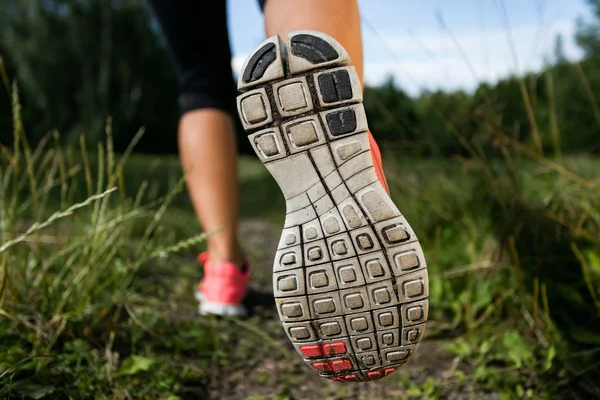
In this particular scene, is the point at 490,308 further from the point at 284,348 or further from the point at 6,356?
the point at 6,356

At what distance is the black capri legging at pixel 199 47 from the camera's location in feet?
4.85

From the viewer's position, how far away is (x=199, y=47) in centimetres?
153

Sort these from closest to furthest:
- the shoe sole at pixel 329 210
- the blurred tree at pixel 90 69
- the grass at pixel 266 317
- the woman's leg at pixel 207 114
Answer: the shoe sole at pixel 329 210
the grass at pixel 266 317
the woman's leg at pixel 207 114
the blurred tree at pixel 90 69

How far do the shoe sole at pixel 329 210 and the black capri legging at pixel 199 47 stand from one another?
2.21 feet

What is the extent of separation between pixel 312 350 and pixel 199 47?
37.2 inches

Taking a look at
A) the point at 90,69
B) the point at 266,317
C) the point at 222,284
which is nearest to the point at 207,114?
the point at 222,284

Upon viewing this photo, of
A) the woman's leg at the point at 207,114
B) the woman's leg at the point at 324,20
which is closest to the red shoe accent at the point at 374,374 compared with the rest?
the woman's leg at the point at 324,20

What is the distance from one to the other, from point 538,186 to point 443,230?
0.55 metres

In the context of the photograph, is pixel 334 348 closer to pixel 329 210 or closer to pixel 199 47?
pixel 329 210

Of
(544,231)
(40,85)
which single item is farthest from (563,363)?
(40,85)

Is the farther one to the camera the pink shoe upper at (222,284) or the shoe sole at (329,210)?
the pink shoe upper at (222,284)

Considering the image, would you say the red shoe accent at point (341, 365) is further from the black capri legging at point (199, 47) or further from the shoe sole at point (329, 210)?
the black capri legging at point (199, 47)

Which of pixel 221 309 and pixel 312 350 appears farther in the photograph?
pixel 221 309

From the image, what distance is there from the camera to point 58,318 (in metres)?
1.17
